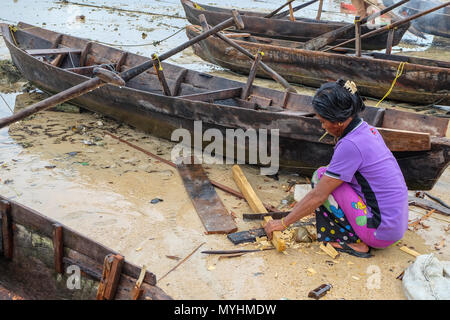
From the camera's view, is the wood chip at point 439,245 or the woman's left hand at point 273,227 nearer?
the woman's left hand at point 273,227

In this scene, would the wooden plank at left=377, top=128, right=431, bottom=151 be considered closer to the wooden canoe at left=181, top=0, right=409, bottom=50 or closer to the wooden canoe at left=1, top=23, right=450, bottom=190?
the wooden canoe at left=1, top=23, right=450, bottom=190

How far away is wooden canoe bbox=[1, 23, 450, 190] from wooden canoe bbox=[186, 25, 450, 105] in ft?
8.29

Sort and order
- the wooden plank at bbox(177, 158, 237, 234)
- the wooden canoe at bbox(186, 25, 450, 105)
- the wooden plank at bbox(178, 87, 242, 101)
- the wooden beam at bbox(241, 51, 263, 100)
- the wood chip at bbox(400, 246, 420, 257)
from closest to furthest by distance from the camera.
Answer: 1. the wood chip at bbox(400, 246, 420, 257)
2. the wooden plank at bbox(177, 158, 237, 234)
3. the wooden plank at bbox(178, 87, 242, 101)
4. the wooden beam at bbox(241, 51, 263, 100)
5. the wooden canoe at bbox(186, 25, 450, 105)

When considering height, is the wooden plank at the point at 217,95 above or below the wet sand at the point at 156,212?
above

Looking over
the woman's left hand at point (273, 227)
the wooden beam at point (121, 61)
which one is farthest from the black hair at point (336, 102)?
the wooden beam at point (121, 61)

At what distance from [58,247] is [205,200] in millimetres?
1899

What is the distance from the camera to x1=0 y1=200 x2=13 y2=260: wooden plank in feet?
9.98

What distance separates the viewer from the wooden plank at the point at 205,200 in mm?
3992

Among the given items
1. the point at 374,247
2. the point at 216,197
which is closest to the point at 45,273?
the point at 216,197

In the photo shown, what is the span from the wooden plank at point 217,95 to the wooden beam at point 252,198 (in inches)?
42.3

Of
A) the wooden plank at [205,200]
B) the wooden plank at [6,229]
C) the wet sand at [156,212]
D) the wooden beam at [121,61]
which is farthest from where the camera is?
the wooden beam at [121,61]

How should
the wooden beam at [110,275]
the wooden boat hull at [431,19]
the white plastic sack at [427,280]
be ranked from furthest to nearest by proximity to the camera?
the wooden boat hull at [431,19] < the white plastic sack at [427,280] < the wooden beam at [110,275]

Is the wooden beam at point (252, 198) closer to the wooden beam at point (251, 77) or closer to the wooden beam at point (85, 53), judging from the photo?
the wooden beam at point (251, 77)

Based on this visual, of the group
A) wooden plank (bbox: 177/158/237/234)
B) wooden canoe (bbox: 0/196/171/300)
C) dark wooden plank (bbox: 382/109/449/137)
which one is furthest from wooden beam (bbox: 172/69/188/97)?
wooden canoe (bbox: 0/196/171/300)
